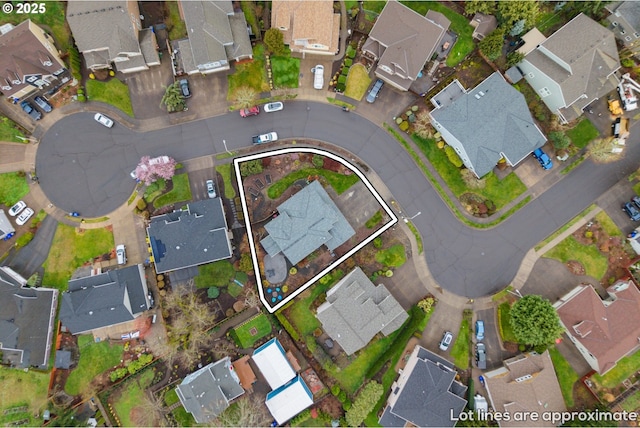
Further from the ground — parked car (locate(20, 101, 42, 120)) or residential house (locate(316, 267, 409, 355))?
parked car (locate(20, 101, 42, 120))

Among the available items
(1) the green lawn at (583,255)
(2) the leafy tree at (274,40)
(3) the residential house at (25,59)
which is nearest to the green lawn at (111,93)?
(3) the residential house at (25,59)

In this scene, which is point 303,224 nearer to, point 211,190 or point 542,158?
point 211,190

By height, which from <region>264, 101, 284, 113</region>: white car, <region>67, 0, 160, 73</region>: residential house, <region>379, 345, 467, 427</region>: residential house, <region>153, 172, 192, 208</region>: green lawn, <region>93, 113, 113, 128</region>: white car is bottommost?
<region>379, 345, 467, 427</region>: residential house

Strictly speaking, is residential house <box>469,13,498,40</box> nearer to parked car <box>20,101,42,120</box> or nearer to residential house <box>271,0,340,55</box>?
residential house <box>271,0,340,55</box>

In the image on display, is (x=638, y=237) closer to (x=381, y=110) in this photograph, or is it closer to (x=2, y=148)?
(x=381, y=110)

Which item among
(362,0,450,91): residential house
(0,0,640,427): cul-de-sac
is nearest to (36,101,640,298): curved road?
(0,0,640,427): cul-de-sac

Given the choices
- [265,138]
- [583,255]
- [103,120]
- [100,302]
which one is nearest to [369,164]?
[265,138]

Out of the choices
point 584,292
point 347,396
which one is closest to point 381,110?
point 584,292
